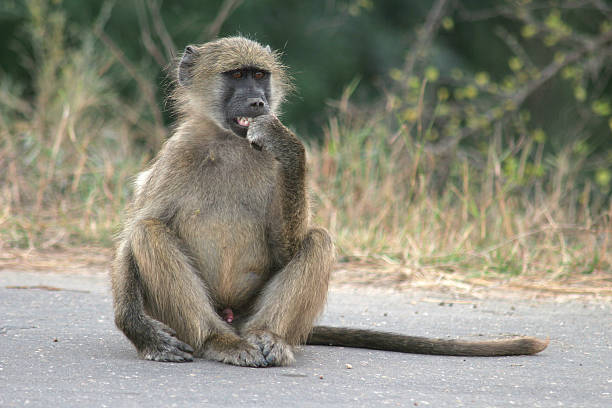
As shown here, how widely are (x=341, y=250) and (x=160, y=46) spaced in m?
10.5

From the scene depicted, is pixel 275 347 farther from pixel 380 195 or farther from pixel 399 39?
pixel 399 39

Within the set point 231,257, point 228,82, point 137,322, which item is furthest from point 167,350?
point 228,82

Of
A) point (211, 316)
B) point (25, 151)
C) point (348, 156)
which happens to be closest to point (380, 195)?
point (348, 156)

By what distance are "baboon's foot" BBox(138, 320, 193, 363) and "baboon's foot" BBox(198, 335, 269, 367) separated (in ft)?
0.29

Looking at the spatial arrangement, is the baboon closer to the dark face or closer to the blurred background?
the dark face

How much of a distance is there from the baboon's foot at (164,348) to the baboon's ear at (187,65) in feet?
5.06

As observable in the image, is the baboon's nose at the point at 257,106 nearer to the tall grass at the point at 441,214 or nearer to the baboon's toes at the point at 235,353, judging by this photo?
the baboon's toes at the point at 235,353

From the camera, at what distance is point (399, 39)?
18.0 metres

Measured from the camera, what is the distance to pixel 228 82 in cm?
471

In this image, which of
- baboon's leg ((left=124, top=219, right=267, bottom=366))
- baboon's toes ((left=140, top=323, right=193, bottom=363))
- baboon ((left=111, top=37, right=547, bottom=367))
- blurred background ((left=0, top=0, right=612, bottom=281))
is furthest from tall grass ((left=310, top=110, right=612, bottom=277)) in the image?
baboon's toes ((left=140, top=323, right=193, bottom=363))

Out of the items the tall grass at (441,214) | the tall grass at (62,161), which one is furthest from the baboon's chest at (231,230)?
the tall grass at (62,161)

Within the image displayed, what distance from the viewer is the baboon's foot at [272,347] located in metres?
3.84

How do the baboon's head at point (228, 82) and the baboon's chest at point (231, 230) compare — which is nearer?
the baboon's chest at point (231, 230)

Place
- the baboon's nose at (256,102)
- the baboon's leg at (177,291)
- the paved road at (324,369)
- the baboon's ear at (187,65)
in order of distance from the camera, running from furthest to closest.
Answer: the baboon's ear at (187,65), the baboon's nose at (256,102), the baboon's leg at (177,291), the paved road at (324,369)
